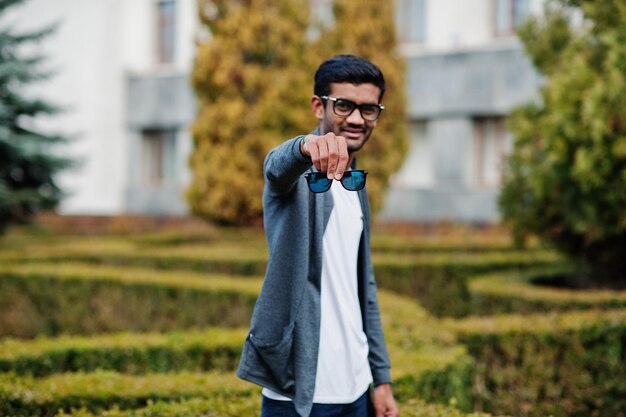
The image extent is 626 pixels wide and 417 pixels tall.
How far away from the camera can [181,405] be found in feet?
11.5

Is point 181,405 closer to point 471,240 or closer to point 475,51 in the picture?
Answer: point 471,240

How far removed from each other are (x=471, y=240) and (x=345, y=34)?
222 inches

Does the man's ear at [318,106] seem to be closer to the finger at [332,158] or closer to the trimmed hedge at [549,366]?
the finger at [332,158]

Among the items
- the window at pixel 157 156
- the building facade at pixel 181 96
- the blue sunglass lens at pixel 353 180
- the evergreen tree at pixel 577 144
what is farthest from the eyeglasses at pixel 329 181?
the window at pixel 157 156

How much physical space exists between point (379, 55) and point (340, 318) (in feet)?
43.4

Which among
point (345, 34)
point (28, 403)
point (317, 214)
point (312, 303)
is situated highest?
point (345, 34)

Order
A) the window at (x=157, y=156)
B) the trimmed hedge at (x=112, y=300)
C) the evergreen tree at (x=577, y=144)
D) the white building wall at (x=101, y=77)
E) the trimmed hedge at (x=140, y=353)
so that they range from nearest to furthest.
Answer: the trimmed hedge at (x=140, y=353)
the evergreen tree at (x=577, y=144)
the trimmed hedge at (x=112, y=300)
the white building wall at (x=101, y=77)
the window at (x=157, y=156)

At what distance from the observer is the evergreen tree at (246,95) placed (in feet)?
48.6

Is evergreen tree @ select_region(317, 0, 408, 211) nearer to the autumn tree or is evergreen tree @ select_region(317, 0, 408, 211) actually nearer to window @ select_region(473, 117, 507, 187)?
the autumn tree

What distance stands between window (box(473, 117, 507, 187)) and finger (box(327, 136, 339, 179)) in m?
15.7

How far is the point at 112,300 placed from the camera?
7.82m

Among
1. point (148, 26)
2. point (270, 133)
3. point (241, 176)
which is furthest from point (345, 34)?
point (148, 26)

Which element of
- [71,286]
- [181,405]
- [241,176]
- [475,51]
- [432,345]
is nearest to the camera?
[181,405]

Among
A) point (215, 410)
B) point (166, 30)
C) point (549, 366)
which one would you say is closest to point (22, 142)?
point (166, 30)
